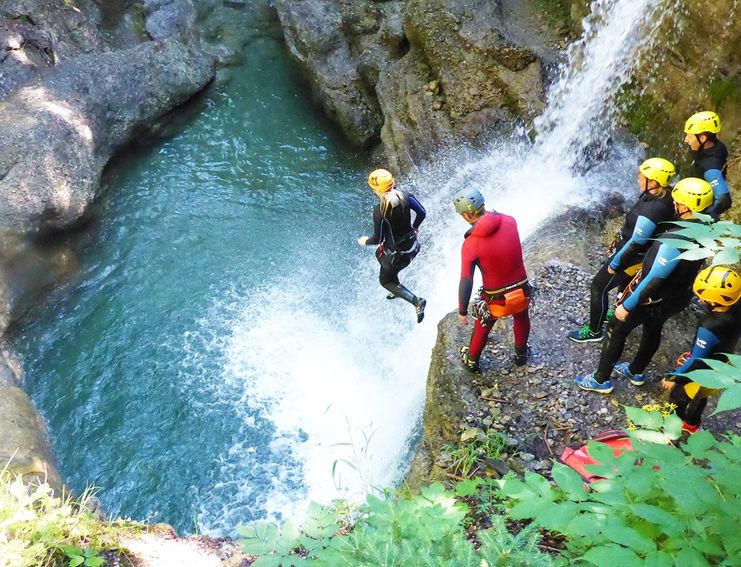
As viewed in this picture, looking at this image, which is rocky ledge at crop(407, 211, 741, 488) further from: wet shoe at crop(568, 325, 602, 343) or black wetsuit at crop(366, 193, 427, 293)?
black wetsuit at crop(366, 193, 427, 293)

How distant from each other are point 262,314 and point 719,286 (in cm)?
562

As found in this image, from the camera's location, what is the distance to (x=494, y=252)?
4395 millimetres

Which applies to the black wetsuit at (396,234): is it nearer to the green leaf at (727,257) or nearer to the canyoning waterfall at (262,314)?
the canyoning waterfall at (262,314)

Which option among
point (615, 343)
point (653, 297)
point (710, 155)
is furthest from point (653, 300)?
point (710, 155)

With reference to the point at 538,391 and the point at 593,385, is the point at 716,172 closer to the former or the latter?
the point at 593,385

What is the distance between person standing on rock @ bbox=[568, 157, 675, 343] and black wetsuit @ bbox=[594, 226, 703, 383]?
7.6 inches

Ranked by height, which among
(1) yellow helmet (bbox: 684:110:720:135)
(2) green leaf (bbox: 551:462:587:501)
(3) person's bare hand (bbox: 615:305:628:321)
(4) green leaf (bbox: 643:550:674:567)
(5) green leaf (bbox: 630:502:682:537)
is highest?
(1) yellow helmet (bbox: 684:110:720:135)

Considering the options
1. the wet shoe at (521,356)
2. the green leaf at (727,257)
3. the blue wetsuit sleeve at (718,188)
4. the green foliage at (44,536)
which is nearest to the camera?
the green leaf at (727,257)

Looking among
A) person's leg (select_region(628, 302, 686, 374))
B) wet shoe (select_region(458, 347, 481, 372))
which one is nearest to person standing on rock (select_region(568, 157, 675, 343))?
person's leg (select_region(628, 302, 686, 374))

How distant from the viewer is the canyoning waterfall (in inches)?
237

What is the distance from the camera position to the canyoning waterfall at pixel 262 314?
6031 mm

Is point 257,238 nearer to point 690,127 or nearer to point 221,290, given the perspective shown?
point 221,290

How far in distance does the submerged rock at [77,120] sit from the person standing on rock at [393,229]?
15.7 ft

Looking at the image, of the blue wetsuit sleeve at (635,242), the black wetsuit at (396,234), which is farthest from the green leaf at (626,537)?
the black wetsuit at (396,234)
